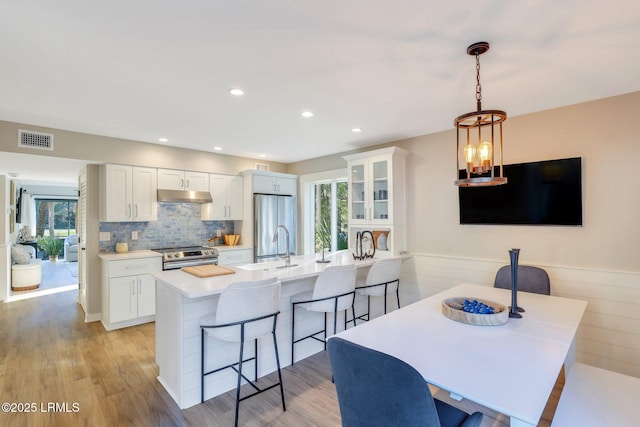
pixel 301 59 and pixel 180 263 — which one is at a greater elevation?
pixel 301 59

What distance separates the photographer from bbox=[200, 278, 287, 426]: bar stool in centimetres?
202

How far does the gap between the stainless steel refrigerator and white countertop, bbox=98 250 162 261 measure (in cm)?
152

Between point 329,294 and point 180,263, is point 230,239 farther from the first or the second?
point 329,294

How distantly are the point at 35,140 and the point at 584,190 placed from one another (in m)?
5.87

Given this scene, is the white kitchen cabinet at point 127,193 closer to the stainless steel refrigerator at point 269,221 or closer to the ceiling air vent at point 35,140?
the ceiling air vent at point 35,140

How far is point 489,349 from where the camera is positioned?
1521mm

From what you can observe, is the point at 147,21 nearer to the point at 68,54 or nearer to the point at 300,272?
the point at 68,54

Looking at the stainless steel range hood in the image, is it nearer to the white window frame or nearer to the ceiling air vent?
the ceiling air vent

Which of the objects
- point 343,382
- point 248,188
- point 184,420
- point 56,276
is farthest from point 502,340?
point 56,276

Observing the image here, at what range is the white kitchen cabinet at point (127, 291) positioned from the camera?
150 inches

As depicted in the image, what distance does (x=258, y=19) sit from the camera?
5.52 ft

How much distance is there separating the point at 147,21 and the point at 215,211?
142 inches

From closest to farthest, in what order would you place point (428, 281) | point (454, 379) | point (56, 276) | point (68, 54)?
point (454, 379), point (68, 54), point (428, 281), point (56, 276)

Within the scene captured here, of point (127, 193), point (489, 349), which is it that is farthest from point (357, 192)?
point (127, 193)
